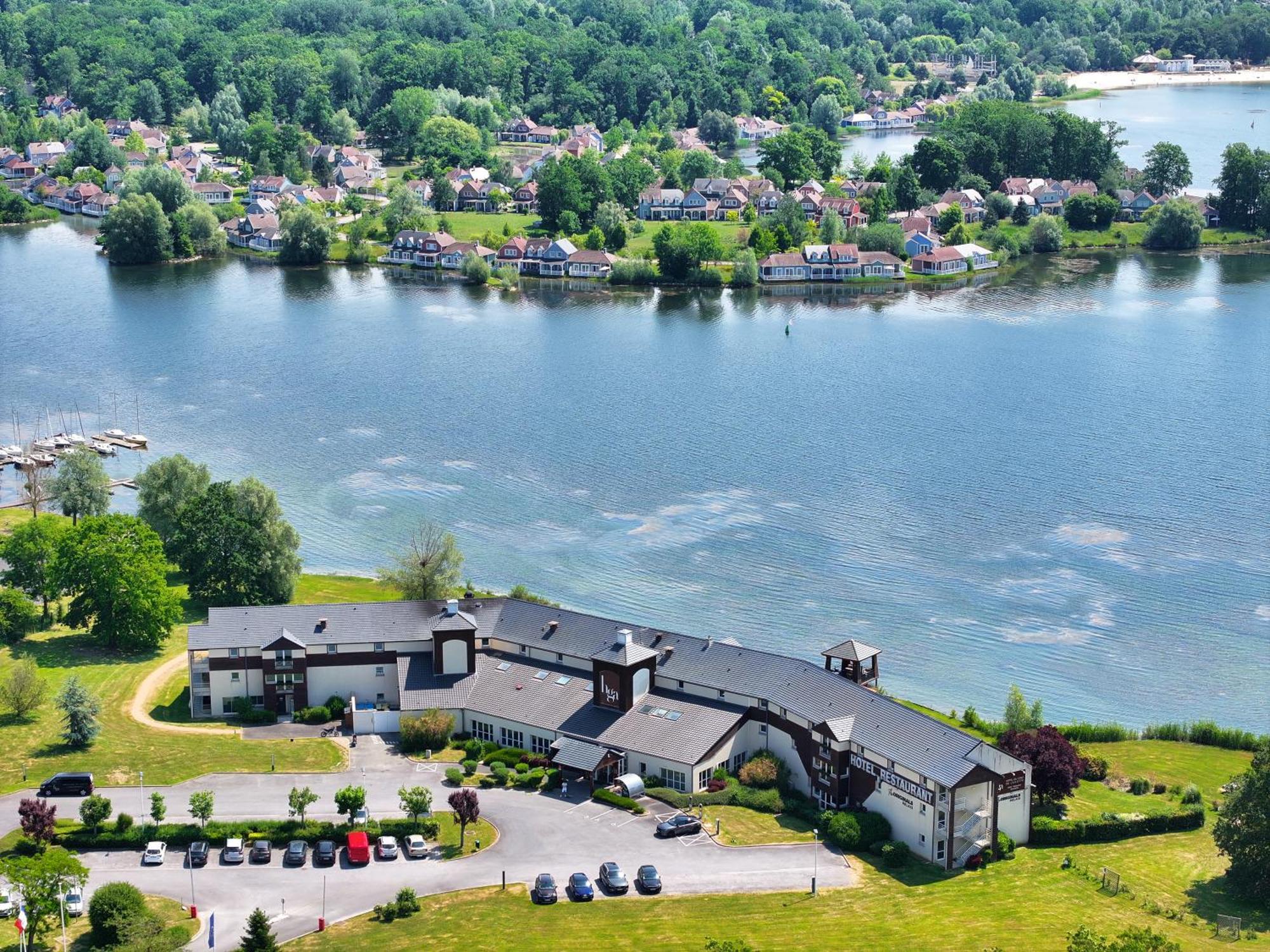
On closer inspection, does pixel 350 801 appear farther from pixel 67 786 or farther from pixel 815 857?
pixel 815 857

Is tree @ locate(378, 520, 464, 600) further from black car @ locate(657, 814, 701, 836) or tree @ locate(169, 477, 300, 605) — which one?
black car @ locate(657, 814, 701, 836)

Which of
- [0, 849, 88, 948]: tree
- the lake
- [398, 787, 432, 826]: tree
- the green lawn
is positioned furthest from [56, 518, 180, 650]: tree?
the green lawn

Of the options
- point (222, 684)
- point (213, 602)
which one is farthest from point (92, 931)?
point (213, 602)

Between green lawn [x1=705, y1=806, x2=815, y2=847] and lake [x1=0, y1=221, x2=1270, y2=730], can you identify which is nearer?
green lawn [x1=705, y1=806, x2=815, y2=847]

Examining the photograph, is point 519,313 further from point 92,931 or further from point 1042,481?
point 92,931

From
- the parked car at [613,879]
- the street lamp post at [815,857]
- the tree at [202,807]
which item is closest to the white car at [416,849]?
the parked car at [613,879]

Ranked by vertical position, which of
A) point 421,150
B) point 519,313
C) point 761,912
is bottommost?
point 761,912
